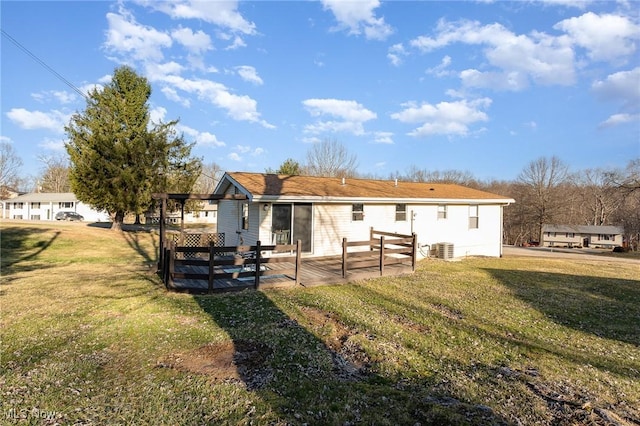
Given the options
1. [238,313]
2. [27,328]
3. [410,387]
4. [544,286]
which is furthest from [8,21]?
[544,286]

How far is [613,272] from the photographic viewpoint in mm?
13070

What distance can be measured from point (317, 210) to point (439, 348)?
798 cm

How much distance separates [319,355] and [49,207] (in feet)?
190

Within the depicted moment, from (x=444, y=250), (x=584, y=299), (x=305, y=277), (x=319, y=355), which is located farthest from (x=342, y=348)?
(x=444, y=250)

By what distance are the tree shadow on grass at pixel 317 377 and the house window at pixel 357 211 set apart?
7.45 metres

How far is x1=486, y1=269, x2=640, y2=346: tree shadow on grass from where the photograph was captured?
21.2 ft

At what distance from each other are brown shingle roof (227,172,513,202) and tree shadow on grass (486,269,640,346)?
4975 mm

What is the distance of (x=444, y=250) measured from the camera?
15.3 m

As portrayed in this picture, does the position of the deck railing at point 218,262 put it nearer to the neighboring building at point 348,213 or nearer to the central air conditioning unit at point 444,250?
the neighboring building at point 348,213

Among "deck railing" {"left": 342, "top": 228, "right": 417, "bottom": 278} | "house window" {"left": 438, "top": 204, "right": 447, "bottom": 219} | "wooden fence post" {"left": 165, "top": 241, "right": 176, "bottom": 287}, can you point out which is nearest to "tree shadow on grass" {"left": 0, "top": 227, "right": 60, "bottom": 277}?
"wooden fence post" {"left": 165, "top": 241, "right": 176, "bottom": 287}

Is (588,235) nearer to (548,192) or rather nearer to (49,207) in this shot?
(548,192)

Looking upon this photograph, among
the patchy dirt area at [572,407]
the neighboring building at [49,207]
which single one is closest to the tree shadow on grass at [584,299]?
the patchy dirt area at [572,407]

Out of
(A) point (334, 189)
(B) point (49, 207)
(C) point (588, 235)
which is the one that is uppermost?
(A) point (334, 189)

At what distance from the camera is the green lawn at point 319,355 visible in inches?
136
